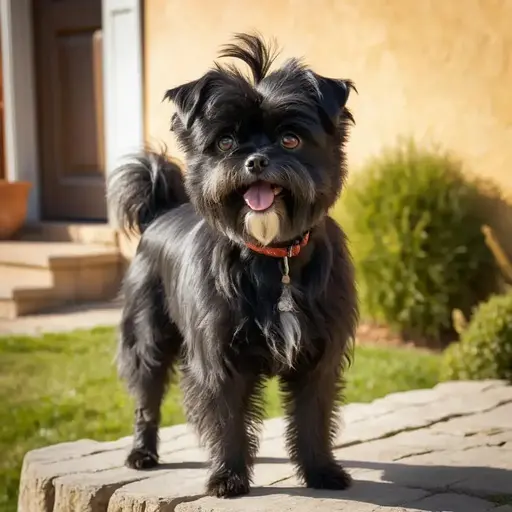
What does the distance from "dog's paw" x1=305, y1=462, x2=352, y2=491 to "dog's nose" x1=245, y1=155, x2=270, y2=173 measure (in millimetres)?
1095

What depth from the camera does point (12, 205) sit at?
30.3ft

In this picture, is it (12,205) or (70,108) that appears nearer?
(12,205)

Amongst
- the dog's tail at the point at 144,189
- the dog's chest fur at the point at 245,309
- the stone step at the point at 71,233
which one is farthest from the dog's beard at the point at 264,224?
the stone step at the point at 71,233

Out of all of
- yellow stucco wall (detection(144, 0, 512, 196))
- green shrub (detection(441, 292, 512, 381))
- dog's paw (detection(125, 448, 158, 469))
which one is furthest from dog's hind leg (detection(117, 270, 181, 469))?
yellow stucco wall (detection(144, 0, 512, 196))

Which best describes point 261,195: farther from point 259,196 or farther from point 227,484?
point 227,484

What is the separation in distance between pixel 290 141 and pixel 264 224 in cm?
26

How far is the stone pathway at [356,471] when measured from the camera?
9.58 feet

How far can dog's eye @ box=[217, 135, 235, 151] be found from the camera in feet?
8.79

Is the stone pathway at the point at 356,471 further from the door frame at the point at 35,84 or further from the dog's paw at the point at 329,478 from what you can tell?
the door frame at the point at 35,84

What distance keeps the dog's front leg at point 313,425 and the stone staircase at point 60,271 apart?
493 cm

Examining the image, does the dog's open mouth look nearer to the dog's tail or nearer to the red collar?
the red collar

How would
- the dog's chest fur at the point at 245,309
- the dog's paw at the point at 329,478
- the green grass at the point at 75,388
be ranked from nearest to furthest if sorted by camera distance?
the dog's chest fur at the point at 245,309, the dog's paw at the point at 329,478, the green grass at the point at 75,388

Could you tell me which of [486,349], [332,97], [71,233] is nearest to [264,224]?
[332,97]

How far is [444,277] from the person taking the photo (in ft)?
20.3
